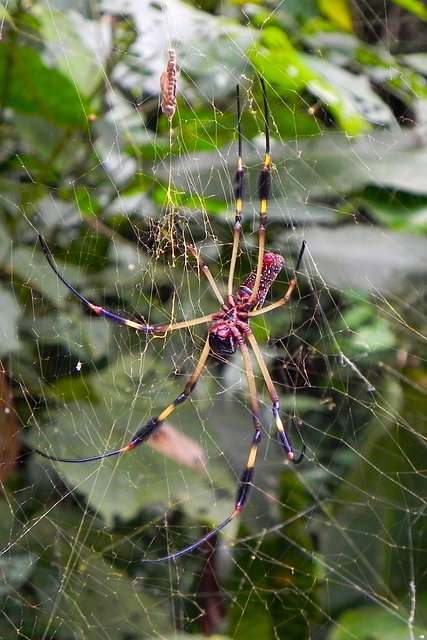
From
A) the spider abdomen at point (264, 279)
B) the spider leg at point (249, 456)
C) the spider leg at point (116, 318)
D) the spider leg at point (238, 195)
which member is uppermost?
the spider leg at point (238, 195)

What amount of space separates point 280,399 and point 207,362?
0.19 metres

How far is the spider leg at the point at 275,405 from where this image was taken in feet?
3.76

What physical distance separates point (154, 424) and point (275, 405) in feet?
0.66

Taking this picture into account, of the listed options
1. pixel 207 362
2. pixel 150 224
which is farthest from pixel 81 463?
pixel 150 224

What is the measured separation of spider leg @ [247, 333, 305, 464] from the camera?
1.15 m

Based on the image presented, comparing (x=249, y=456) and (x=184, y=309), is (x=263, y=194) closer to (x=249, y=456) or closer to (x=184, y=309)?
(x=184, y=309)

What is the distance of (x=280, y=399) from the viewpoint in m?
1.29

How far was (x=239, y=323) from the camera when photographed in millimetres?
1119

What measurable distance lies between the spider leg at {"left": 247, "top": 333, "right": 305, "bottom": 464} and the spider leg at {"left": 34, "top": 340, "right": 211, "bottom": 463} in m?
0.09

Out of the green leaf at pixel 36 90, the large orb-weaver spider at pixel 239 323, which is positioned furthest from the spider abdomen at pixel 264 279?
the green leaf at pixel 36 90

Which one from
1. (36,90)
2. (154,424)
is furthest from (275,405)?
(36,90)

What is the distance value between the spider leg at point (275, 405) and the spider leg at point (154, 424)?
9 cm

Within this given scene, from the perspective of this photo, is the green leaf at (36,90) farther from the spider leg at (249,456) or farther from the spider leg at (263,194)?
the spider leg at (249,456)

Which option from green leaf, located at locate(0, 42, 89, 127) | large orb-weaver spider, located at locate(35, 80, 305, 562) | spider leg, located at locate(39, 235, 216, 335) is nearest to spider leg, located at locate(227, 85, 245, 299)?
large orb-weaver spider, located at locate(35, 80, 305, 562)
